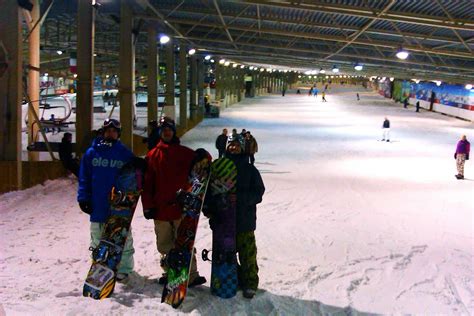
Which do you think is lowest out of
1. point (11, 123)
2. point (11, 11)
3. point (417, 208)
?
point (417, 208)

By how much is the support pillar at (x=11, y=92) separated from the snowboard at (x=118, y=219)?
575 cm

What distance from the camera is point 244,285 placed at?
4883 mm

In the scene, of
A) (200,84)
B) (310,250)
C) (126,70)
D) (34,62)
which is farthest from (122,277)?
(200,84)

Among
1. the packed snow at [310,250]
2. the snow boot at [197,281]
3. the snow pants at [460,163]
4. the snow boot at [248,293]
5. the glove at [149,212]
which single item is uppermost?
the glove at [149,212]

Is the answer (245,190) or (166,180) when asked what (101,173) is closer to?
(166,180)

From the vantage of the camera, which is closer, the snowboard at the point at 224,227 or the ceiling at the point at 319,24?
the snowboard at the point at 224,227

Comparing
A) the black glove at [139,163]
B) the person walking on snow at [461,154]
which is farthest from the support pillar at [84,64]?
the person walking on snow at [461,154]

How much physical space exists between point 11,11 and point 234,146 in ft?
21.5

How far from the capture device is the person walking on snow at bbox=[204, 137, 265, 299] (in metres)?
4.75

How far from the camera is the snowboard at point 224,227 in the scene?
4.68 m

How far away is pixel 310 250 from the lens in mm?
6855

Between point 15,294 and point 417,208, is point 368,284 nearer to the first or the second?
point 15,294

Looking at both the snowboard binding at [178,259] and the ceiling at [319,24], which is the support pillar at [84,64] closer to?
the ceiling at [319,24]

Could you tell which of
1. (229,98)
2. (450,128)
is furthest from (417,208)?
(229,98)
